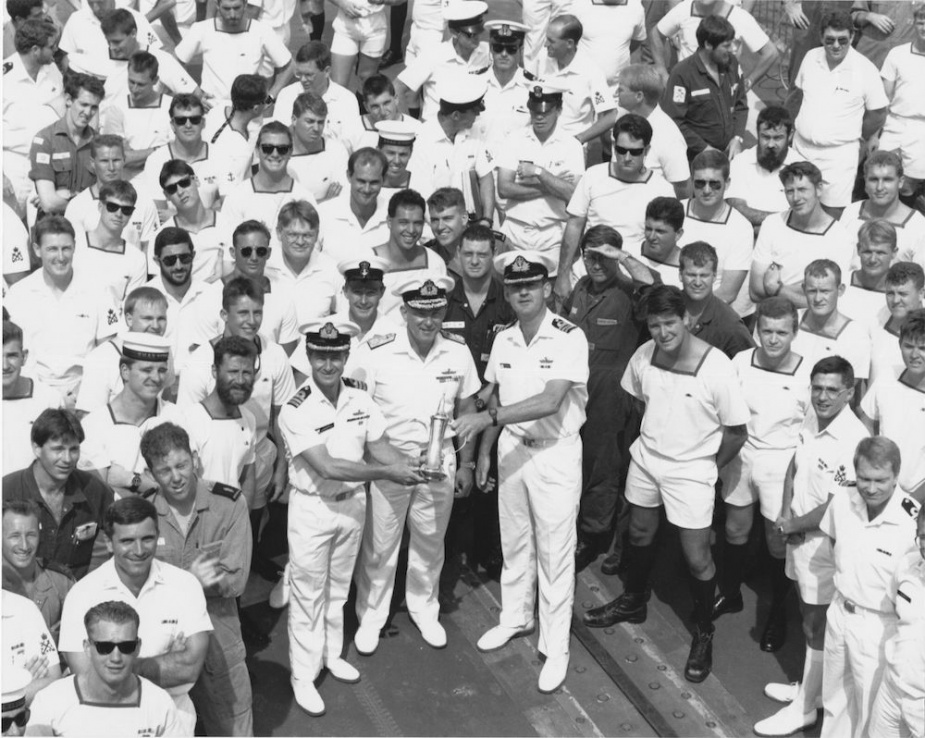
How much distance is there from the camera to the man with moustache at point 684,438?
7.75 m

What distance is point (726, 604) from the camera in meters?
8.47

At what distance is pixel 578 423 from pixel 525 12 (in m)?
5.33

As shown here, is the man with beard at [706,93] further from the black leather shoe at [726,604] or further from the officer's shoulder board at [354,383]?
the officer's shoulder board at [354,383]

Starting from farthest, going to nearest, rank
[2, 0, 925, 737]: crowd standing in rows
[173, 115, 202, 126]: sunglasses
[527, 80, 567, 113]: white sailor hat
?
[173, 115, 202, 126]: sunglasses, [527, 80, 567, 113]: white sailor hat, [2, 0, 925, 737]: crowd standing in rows

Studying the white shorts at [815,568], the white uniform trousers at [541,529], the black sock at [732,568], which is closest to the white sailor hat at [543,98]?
the white uniform trousers at [541,529]

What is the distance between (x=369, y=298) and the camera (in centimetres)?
834

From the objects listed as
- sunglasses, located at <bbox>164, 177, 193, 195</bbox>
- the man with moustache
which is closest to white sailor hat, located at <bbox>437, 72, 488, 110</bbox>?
sunglasses, located at <bbox>164, 177, 193, 195</bbox>

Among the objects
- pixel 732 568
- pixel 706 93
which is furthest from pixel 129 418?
pixel 706 93

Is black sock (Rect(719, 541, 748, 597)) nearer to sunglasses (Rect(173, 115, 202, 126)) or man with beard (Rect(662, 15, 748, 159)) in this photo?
man with beard (Rect(662, 15, 748, 159))

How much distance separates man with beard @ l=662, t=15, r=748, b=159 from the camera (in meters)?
10.9

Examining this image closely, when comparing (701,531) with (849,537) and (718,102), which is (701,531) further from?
(718,102)

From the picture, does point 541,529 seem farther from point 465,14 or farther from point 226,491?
point 465,14

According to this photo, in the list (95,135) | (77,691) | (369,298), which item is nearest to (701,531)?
(369,298)

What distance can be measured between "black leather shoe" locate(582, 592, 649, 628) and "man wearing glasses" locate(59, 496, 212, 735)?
2.64 m
